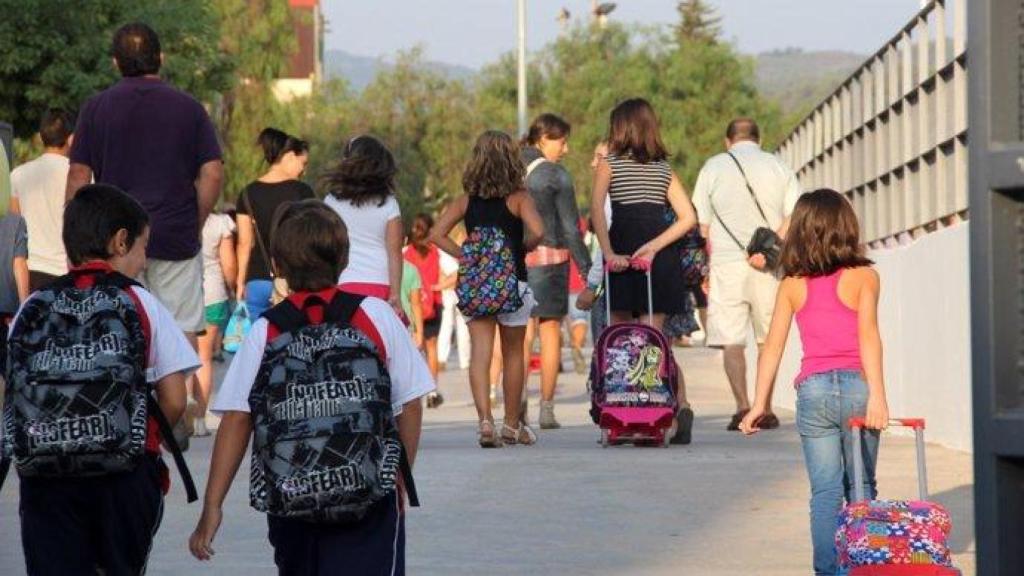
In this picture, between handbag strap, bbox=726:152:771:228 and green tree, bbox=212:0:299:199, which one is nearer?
handbag strap, bbox=726:152:771:228

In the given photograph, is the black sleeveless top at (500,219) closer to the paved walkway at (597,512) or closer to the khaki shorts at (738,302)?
the paved walkway at (597,512)

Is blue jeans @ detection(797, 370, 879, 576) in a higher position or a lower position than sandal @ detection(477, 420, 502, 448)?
higher

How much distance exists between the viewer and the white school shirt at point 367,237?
11.2 metres

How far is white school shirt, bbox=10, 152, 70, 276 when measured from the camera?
11781 mm

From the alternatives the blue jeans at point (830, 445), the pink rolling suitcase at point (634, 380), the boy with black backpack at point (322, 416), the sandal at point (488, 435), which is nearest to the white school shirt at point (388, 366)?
the boy with black backpack at point (322, 416)

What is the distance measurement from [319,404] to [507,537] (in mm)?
3783

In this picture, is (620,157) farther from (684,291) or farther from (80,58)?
(80,58)

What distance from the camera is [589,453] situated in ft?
40.5

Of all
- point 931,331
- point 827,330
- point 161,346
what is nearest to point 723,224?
point 931,331

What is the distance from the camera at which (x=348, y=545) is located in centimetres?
533

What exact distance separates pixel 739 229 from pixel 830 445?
7278mm

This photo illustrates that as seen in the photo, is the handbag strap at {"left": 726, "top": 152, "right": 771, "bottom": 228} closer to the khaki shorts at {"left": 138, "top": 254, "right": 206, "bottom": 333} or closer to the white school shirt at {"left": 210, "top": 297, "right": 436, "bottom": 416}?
the khaki shorts at {"left": 138, "top": 254, "right": 206, "bottom": 333}

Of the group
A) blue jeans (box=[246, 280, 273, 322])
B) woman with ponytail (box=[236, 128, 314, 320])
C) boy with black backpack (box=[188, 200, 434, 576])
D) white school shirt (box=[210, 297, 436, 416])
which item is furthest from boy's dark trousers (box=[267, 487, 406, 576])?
blue jeans (box=[246, 280, 273, 322])

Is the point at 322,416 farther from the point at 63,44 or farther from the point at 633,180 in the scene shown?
the point at 63,44
